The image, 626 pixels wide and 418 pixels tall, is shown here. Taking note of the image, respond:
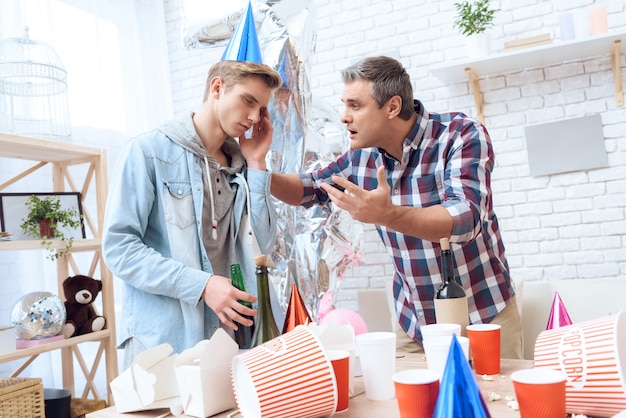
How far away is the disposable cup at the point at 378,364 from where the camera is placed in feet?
2.69

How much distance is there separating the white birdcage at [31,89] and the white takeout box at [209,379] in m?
2.18

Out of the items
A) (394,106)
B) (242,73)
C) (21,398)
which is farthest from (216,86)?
(21,398)

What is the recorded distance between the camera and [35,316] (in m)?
2.25

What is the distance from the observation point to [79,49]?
3.15 m

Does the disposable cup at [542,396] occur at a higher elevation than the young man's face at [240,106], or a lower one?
lower

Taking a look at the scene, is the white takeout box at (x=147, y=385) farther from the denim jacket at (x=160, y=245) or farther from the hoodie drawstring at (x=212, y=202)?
the hoodie drawstring at (x=212, y=202)

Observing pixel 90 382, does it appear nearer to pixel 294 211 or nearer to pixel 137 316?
pixel 294 211

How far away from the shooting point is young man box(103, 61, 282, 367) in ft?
3.90

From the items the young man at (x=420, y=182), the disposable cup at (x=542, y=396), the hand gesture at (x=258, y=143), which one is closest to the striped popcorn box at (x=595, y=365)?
the disposable cup at (x=542, y=396)

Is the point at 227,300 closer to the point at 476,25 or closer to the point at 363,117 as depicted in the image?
the point at 363,117

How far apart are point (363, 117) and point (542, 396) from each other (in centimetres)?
131

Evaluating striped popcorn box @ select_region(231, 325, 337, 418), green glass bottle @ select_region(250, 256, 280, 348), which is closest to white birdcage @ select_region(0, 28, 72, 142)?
green glass bottle @ select_region(250, 256, 280, 348)

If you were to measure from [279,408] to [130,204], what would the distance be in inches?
28.7

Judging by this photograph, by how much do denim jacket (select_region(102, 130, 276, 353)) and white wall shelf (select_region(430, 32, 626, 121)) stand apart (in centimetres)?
201
